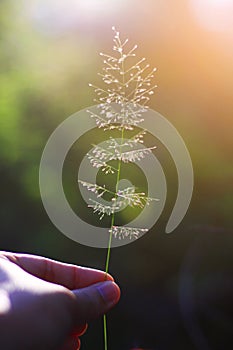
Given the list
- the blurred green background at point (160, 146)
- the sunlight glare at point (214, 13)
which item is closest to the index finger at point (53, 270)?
the blurred green background at point (160, 146)

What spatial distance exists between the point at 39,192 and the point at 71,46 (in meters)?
0.59

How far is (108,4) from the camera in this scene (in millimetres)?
1790

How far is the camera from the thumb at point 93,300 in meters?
0.63

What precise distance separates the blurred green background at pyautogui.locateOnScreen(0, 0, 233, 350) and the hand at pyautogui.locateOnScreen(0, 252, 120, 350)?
0.86 m

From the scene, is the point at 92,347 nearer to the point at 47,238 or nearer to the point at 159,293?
the point at 159,293

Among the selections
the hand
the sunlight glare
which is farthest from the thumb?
the sunlight glare

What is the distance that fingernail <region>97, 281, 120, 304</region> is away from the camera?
2.23 ft

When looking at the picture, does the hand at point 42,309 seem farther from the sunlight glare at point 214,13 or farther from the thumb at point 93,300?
the sunlight glare at point 214,13

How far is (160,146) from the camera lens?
1600 millimetres

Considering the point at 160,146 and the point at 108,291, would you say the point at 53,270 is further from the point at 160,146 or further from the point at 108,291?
the point at 160,146

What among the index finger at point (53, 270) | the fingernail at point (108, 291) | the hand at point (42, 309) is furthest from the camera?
the index finger at point (53, 270)

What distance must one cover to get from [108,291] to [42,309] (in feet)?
0.45

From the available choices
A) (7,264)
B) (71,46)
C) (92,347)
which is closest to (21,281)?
(7,264)

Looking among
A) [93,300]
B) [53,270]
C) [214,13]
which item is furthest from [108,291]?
[214,13]
